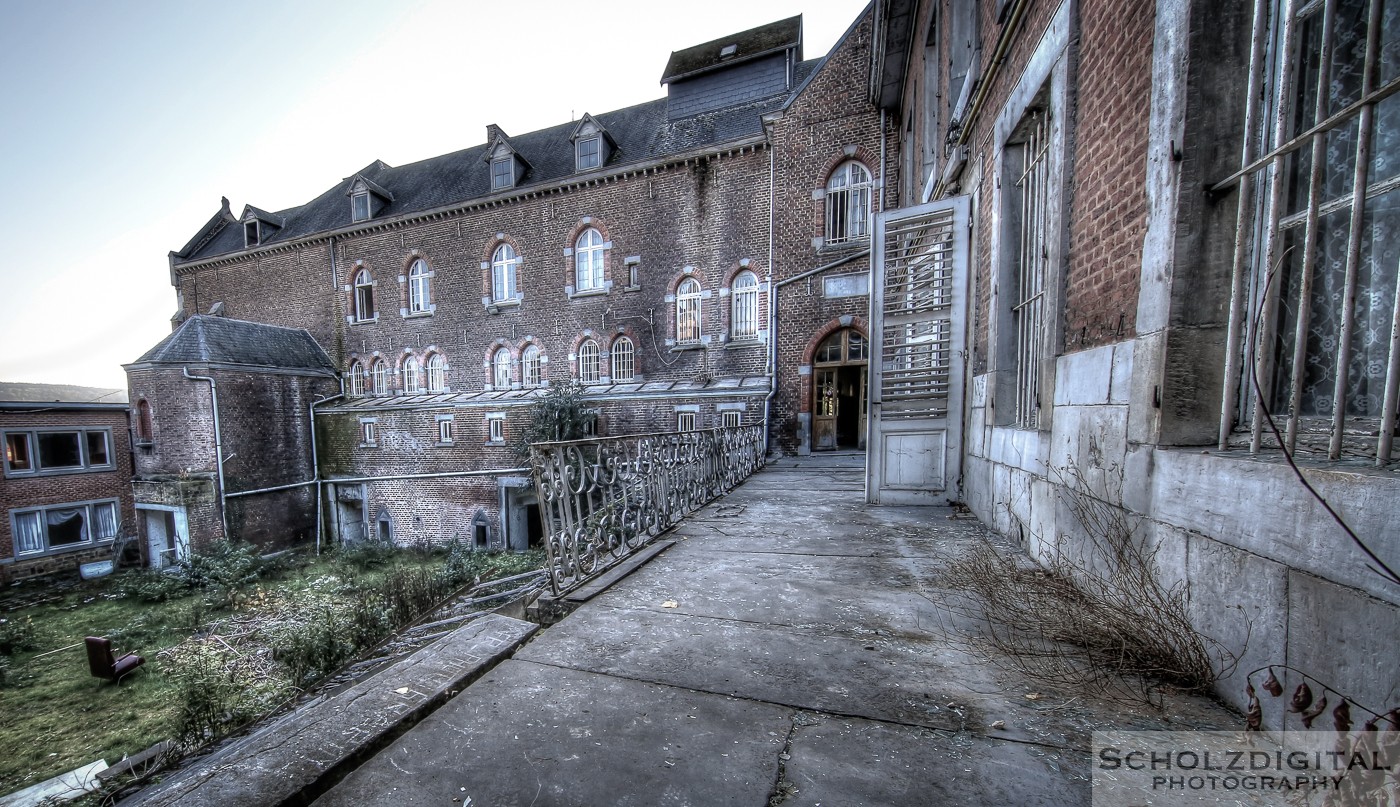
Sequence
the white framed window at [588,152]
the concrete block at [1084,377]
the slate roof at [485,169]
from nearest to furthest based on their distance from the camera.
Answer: the concrete block at [1084,377], the slate roof at [485,169], the white framed window at [588,152]

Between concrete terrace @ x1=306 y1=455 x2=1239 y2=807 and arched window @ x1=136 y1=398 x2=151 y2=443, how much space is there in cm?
2053

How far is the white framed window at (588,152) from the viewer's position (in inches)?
611

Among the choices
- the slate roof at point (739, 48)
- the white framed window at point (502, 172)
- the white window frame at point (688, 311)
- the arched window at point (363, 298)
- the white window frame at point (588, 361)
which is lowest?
the white window frame at point (588, 361)

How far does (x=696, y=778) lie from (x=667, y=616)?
1238 mm

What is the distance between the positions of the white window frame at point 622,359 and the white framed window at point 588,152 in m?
5.80

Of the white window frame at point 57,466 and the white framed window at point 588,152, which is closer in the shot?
the white window frame at point 57,466

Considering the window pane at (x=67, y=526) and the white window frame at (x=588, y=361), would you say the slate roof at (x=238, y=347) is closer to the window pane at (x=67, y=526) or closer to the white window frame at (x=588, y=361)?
the window pane at (x=67, y=526)

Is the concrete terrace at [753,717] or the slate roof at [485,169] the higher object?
the slate roof at [485,169]

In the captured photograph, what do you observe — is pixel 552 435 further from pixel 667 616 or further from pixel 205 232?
pixel 205 232

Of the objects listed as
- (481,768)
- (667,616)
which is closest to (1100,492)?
(667,616)

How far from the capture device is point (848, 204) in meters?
12.5

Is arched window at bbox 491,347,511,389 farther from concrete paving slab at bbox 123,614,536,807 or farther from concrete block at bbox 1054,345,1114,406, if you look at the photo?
concrete block at bbox 1054,345,1114,406

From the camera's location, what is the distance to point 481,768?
152cm

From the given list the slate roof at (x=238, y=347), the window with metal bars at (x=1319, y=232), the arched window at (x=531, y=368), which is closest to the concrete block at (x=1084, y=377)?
the window with metal bars at (x=1319, y=232)
